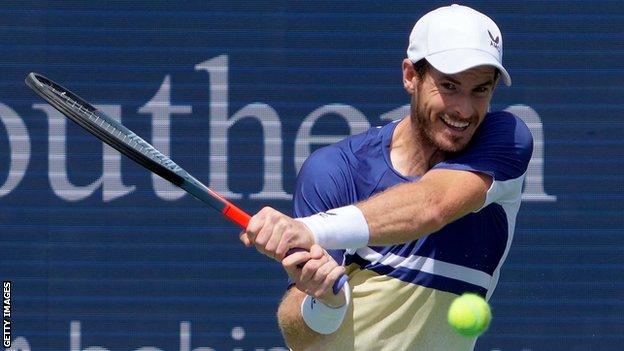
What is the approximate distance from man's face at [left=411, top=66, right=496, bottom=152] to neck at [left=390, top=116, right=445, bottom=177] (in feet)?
0.15

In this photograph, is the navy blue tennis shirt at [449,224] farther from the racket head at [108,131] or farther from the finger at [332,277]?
the racket head at [108,131]

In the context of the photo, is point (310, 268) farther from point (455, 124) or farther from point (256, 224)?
point (455, 124)

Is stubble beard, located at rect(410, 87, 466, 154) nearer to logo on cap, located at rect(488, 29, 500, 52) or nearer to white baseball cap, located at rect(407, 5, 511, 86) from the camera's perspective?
white baseball cap, located at rect(407, 5, 511, 86)

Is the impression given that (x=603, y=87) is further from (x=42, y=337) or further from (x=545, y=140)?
(x=42, y=337)

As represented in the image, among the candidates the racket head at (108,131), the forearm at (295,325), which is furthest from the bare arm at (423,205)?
the racket head at (108,131)

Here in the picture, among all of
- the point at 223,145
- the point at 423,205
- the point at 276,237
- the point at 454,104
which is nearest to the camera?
the point at 276,237

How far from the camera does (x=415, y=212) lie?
10.1ft

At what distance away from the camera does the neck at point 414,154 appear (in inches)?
131

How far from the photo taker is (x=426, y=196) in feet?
10.2

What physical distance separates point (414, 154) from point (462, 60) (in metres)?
0.31

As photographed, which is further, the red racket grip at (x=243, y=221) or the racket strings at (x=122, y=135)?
the racket strings at (x=122, y=135)

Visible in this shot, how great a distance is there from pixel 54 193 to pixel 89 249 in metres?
0.28

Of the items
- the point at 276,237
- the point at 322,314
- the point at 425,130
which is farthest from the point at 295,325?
the point at 425,130

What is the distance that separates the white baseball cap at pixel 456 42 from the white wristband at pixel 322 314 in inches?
22.5
